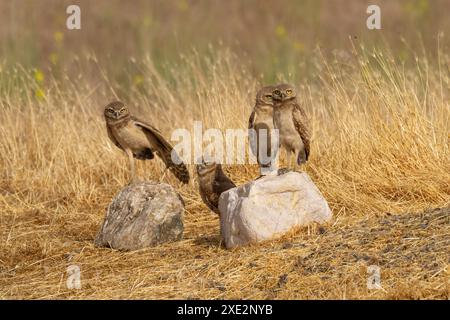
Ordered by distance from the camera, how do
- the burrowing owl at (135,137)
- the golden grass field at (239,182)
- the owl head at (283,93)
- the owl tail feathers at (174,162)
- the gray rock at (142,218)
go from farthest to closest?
the owl tail feathers at (174,162), the burrowing owl at (135,137), the owl head at (283,93), the gray rock at (142,218), the golden grass field at (239,182)

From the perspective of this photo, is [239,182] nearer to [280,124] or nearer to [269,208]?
[280,124]

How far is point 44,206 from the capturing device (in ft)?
35.3

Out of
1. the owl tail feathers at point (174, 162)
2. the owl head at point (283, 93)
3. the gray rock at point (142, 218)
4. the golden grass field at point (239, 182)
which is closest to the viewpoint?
the golden grass field at point (239, 182)

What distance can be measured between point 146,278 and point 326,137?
3.85 m

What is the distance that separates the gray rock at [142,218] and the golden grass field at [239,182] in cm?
13

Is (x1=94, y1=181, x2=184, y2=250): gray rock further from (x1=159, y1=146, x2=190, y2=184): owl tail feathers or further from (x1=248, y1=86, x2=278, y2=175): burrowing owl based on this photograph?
(x1=248, y1=86, x2=278, y2=175): burrowing owl

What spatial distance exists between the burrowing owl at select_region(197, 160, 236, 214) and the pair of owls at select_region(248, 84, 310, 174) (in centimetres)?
50

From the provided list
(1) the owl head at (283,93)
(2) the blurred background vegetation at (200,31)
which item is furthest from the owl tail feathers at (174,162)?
(2) the blurred background vegetation at (200,31)

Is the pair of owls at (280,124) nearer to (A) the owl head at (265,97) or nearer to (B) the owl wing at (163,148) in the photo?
(A) the owl head at (265,97)

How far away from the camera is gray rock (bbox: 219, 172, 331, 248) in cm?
812

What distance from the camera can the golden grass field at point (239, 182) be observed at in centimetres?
732

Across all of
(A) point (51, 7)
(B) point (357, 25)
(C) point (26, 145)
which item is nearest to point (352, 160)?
(C) point (26, 145)

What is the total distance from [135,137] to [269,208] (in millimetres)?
1865

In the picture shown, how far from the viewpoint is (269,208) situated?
8.20 meters
